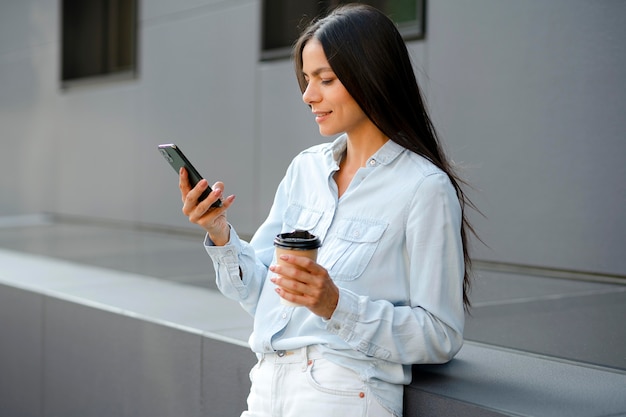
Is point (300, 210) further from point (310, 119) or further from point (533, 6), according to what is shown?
point (310, 119)

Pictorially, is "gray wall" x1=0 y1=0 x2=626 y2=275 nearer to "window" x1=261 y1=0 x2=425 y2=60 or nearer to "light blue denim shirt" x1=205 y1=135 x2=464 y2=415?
"window" x1=261 y1=0 x2=425 y2=60

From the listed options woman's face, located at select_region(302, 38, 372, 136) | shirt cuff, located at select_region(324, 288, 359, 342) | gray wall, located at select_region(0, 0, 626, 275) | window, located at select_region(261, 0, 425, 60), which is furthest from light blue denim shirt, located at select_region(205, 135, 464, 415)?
window, located at select_region(261, 0, 425, 60)

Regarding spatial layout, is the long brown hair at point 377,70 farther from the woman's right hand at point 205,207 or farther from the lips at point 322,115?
the woman's right hand at point 205,207

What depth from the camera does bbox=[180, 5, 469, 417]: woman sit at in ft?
7.45

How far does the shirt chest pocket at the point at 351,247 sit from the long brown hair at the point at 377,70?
26 centimetres

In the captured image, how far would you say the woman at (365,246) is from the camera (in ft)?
7.45

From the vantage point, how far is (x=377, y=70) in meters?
2.36

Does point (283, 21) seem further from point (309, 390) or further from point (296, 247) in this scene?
point (296, 247)

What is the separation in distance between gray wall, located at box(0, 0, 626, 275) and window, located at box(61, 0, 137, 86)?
210 millimetres

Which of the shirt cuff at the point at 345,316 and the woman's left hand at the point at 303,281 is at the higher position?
the woman's left hand at the point at 303,281

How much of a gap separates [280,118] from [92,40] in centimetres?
485

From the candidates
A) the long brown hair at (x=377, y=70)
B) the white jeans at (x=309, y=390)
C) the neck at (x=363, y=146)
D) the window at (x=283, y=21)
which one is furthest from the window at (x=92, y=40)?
the white jeans at (x=309, y=390)

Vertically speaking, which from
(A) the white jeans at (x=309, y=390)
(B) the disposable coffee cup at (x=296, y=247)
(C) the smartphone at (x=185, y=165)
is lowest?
(A) the white jeans at (x=309, y=390)

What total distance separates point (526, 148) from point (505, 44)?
74cm
